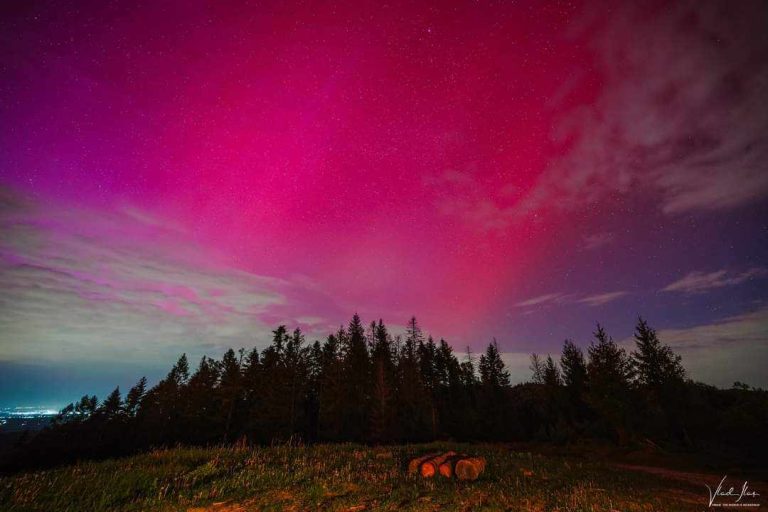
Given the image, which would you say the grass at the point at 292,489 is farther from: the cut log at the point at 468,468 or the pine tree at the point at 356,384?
the pine tree at the point at 356,384

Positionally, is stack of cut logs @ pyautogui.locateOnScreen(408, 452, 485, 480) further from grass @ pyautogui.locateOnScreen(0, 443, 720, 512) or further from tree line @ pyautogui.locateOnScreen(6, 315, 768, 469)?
tree line @ pyautogui.locateOnScreen(6, 315, 768, 469)

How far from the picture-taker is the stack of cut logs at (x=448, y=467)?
475 inches

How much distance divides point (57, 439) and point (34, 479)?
8323 cm

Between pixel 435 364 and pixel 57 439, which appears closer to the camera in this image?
pixel 57 439

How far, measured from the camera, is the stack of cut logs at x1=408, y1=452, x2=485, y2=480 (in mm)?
12055

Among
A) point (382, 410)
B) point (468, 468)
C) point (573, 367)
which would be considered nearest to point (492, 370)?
point (573, 367)

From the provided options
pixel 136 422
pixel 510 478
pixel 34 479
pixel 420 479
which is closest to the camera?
pixel 34 479

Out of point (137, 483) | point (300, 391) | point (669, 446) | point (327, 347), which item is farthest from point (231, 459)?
point (327, 347)

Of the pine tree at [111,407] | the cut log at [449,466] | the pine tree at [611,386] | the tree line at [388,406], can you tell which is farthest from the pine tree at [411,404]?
the pine tree at [111,407]

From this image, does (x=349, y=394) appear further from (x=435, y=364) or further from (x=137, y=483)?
(x=137, y=483)

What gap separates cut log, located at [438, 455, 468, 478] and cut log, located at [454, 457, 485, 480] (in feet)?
0.62

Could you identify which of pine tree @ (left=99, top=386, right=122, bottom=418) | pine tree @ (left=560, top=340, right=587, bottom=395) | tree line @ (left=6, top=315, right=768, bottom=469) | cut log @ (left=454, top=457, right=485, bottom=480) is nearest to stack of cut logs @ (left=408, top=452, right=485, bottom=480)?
cut log @ (left=454, top=457, right=485, bottom=480)

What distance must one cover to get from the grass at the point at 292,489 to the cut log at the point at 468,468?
17.9 inches

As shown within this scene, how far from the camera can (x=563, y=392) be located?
62969 mm
